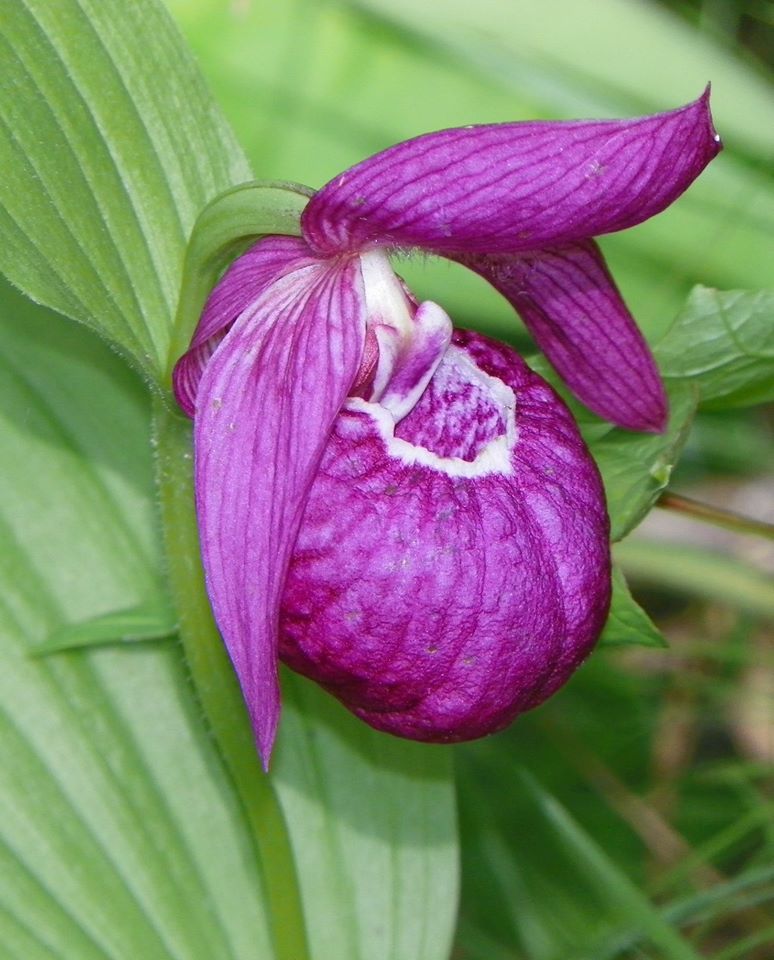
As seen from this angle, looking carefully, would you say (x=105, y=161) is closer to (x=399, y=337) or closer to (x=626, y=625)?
(x=399, y=337)

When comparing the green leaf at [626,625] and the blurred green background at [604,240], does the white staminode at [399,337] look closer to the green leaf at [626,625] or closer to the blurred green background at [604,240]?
the green leaf at [626,625]

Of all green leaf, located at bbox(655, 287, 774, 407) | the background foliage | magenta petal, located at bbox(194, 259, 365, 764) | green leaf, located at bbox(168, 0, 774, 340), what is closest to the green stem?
the background foliage

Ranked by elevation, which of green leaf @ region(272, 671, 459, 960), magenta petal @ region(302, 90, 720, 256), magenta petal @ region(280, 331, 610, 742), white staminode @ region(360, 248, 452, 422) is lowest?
green leaf @ region(272, 671, 459, 960)

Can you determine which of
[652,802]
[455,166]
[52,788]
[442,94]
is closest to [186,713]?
[52,788]

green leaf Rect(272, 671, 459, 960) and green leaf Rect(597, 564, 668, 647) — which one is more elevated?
green leaf Rect(597, 564, 668, 647)

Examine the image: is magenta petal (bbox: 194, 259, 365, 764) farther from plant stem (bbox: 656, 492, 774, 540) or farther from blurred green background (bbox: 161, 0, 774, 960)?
blurred green background (bbox: 161, 0, 774, 960)

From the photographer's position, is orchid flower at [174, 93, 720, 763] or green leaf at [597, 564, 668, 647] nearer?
orchid flower at [174, 93, 720, 763]

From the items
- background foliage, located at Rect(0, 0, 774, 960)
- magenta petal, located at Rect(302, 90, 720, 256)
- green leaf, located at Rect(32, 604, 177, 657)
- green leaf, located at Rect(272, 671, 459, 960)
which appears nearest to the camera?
magenta petal, located at Rect(302, 90, 720, 256)

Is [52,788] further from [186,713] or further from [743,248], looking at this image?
[743,248]
